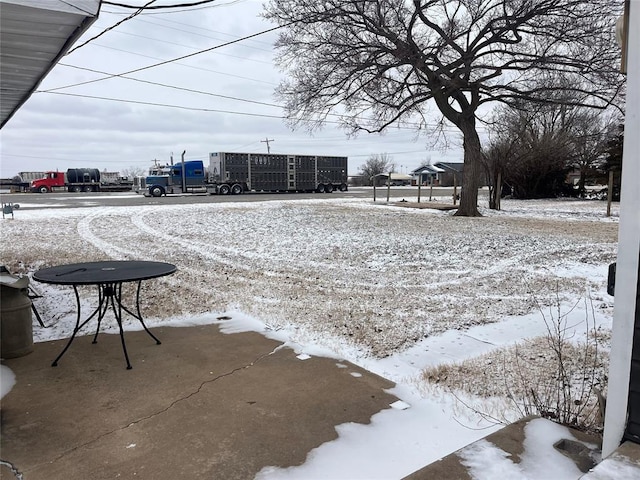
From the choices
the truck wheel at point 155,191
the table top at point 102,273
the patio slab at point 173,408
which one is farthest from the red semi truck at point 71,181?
the patio slab at point 173,408

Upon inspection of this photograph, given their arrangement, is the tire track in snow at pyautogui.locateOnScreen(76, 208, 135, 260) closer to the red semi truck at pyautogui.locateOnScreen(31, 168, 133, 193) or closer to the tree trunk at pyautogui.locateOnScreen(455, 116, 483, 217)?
the tree trunk at pyautogui.locateOnScreen(455, 116, 483, 217)

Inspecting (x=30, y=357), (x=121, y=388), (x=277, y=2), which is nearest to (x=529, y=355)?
(x=121, y=388)

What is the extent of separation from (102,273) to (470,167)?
16.4m

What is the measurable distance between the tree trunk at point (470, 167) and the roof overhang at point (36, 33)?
→ 1548cm

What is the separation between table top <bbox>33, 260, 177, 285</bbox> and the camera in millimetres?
3422

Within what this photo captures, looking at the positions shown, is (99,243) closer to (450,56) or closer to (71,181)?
(450,56)

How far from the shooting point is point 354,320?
17.0 ft

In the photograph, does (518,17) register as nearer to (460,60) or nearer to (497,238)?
(460,60)

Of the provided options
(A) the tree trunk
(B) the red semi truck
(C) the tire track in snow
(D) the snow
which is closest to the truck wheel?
(B) the red semi truck

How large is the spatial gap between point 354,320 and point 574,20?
1455 centimetres

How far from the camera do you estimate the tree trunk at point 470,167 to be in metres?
17.8

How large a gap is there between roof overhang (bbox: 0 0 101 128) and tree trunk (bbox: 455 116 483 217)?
15485 mm

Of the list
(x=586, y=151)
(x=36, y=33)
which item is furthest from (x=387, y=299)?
(x=586, y=151)

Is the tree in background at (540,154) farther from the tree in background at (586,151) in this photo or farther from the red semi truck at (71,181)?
the red semi truck at (71,181)
